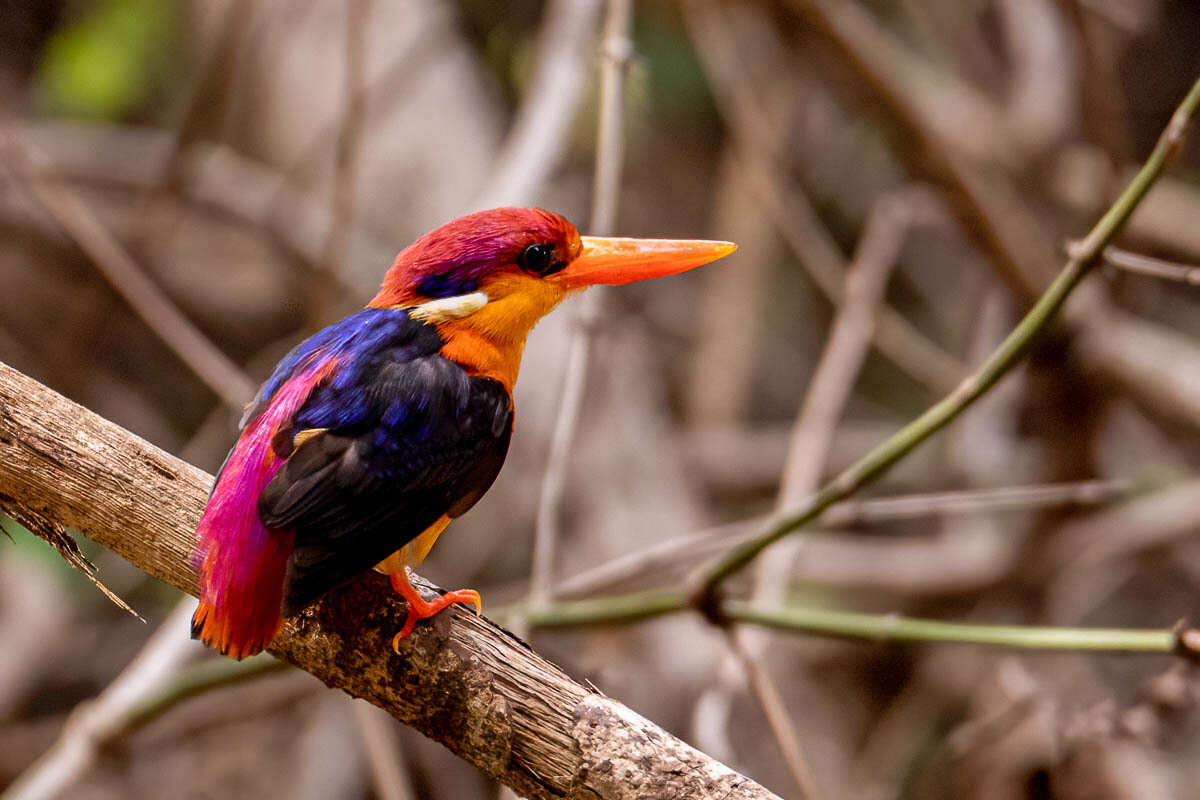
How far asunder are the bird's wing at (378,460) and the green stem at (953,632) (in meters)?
0.53

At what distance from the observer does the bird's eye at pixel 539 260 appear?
4.91ft

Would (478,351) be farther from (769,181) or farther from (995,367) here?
(769,181)

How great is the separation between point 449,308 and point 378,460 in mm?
287

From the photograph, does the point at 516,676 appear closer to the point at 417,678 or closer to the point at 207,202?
the point at 417,678

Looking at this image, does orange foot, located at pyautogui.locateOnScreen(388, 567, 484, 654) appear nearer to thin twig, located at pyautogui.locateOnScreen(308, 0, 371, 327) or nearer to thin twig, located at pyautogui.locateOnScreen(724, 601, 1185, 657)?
thin twig, located at pyautogui.locateOnScreen(724, 601, 1185, 657)

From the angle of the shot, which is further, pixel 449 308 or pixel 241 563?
pixel 449 308

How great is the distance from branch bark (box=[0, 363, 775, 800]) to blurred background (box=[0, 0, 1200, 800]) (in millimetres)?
888

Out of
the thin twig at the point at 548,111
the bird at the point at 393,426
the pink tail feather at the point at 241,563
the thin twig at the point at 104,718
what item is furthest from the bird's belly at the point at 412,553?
the thin twig at the point at 548,111

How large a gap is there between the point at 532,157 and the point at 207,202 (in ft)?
5.08

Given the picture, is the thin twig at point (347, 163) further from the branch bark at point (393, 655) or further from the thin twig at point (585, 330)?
the branch bark at point (393, 655)

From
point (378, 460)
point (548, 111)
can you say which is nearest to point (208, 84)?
point (548, 111)

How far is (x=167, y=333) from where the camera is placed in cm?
226

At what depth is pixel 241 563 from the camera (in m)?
1.14

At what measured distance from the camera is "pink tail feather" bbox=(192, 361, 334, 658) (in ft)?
3.73
